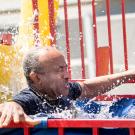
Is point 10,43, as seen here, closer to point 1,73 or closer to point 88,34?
point 1,73

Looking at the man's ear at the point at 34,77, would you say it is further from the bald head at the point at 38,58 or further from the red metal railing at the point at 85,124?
the red metal railing at the point at 85,124

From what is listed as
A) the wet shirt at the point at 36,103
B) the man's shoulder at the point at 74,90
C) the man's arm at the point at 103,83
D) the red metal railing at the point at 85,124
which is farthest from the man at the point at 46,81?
the red metal railing at the point at 85,124

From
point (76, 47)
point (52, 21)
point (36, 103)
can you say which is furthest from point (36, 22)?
point (76, 47)

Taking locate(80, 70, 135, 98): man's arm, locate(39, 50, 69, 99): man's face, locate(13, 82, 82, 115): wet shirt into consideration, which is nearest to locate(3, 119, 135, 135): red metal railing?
locate(13, 82, 82, 115): wet shirt

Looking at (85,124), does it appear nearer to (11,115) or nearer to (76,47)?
(11,115)

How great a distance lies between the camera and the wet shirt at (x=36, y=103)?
2.55 meters

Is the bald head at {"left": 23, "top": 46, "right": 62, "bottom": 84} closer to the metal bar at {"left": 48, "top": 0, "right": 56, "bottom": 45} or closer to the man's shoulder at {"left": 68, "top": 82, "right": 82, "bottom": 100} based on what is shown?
the man's shoulder at {"left": 68, "top": 82, "right": 82, "bottom": 100}

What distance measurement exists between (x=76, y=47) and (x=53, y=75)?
4050mm

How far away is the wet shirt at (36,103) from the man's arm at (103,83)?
1.18 feet

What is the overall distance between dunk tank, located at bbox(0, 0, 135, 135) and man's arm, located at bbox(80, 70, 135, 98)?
0.34 metres

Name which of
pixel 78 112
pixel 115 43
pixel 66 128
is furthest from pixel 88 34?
pixel 66 128

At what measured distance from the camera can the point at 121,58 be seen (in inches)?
266

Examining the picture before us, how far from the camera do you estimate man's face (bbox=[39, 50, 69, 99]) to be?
2781mm

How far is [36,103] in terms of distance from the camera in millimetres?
2633
